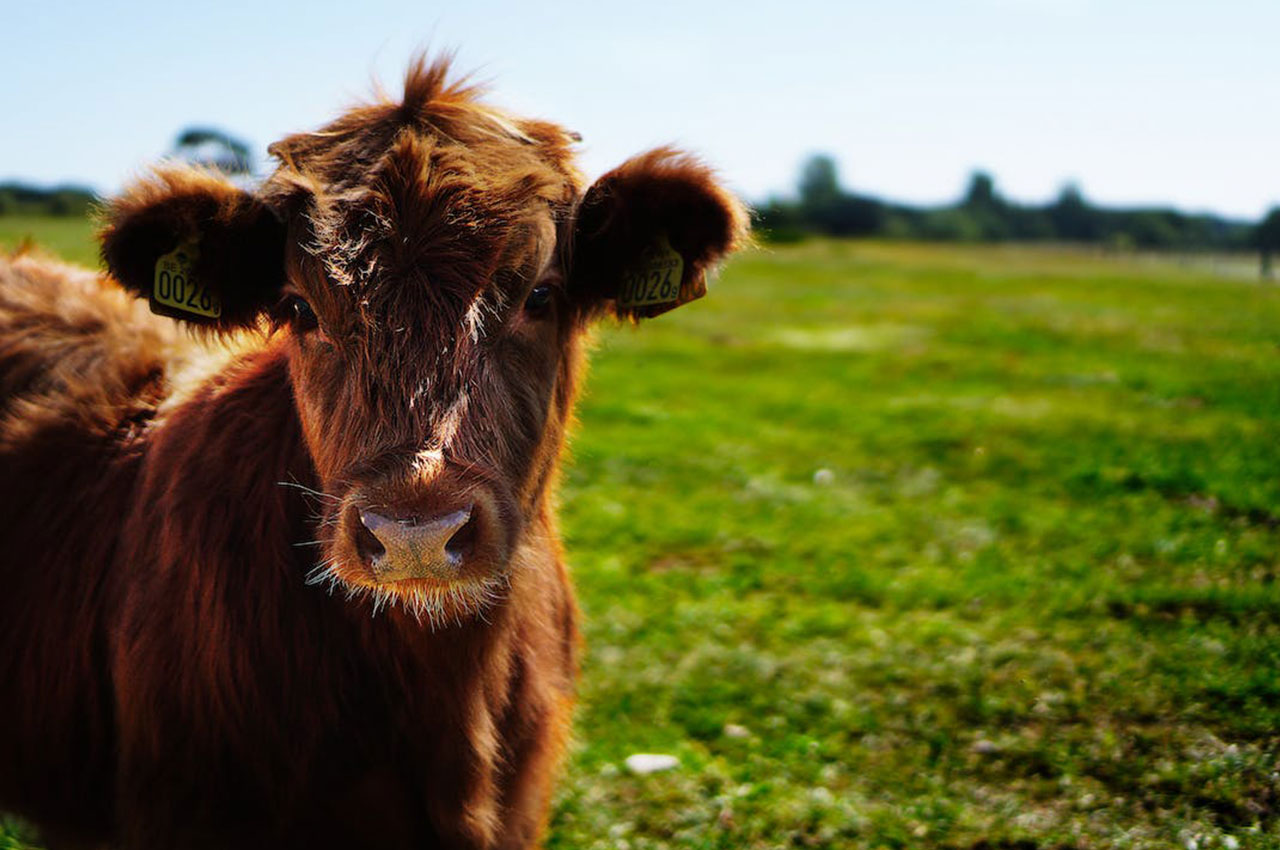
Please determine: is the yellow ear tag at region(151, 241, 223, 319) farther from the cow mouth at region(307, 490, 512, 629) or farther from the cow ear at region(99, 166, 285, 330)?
the cow mouth at region(307, 490, 512, 629)

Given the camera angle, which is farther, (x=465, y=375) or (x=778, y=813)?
(x=778, y=813)

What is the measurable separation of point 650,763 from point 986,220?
3830 inches

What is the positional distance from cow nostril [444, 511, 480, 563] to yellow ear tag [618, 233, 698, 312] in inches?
43.3

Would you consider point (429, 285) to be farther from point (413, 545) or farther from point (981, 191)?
point (981, 191)

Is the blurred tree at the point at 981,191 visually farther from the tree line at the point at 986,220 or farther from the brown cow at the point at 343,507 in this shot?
the brown cow at the point at 343,507

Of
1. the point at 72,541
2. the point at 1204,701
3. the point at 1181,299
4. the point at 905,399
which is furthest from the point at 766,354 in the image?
the point at 1181,299

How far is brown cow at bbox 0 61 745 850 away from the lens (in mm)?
2498

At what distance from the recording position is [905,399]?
1320cm

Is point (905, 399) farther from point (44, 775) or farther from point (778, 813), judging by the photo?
point (44, 775)

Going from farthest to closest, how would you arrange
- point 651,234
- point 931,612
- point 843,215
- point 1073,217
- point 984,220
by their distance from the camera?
point 984,220
point 1073,217
point 843,215
point 931,612
point 651,234

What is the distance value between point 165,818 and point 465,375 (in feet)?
5.19

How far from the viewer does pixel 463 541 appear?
229 cm

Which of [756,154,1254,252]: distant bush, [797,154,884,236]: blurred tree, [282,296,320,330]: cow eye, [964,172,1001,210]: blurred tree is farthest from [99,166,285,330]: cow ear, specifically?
[964,172,1001,210]: blurred tree

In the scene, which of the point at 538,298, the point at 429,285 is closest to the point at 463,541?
the point at 429,285
